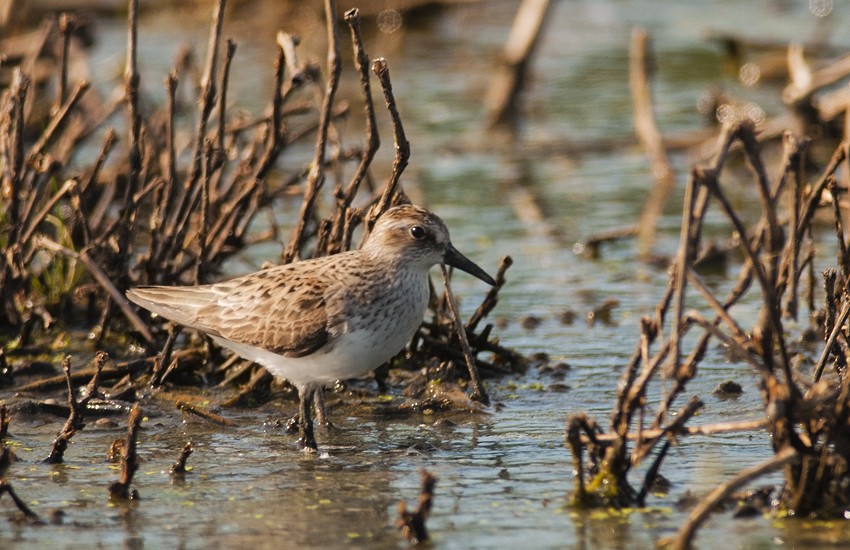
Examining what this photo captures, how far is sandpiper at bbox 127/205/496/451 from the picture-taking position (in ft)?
23.0

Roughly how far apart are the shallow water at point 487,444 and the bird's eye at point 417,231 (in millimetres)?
1014

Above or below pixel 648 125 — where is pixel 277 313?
below

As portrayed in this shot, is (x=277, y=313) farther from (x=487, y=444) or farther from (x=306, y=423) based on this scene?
(x=487, y=444)

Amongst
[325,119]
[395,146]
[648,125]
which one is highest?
[648,125]

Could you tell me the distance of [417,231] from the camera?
7.25 metres

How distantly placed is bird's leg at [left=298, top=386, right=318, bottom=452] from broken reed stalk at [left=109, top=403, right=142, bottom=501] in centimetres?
107

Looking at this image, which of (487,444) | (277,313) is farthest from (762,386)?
(277,313)

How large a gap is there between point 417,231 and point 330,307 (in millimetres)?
636

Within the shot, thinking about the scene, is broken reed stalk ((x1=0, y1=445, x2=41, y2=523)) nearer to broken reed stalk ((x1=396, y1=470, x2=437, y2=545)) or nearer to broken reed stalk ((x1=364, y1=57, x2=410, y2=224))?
broken reed stalk ((x1=396, y1=470, x2=437, y2=545))

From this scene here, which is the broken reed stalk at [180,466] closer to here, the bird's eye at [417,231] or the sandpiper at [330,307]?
the sandpiper at [330,307]

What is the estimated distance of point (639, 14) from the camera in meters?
21.4

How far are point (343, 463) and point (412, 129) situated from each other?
9.33m

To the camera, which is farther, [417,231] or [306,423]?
[417,231]

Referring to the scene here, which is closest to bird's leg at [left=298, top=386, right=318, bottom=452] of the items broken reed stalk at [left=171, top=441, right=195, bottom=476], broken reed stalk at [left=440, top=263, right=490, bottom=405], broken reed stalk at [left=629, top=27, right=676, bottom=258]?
broken reed stalk at [left=171, top=441, right=195, bottom=476]
